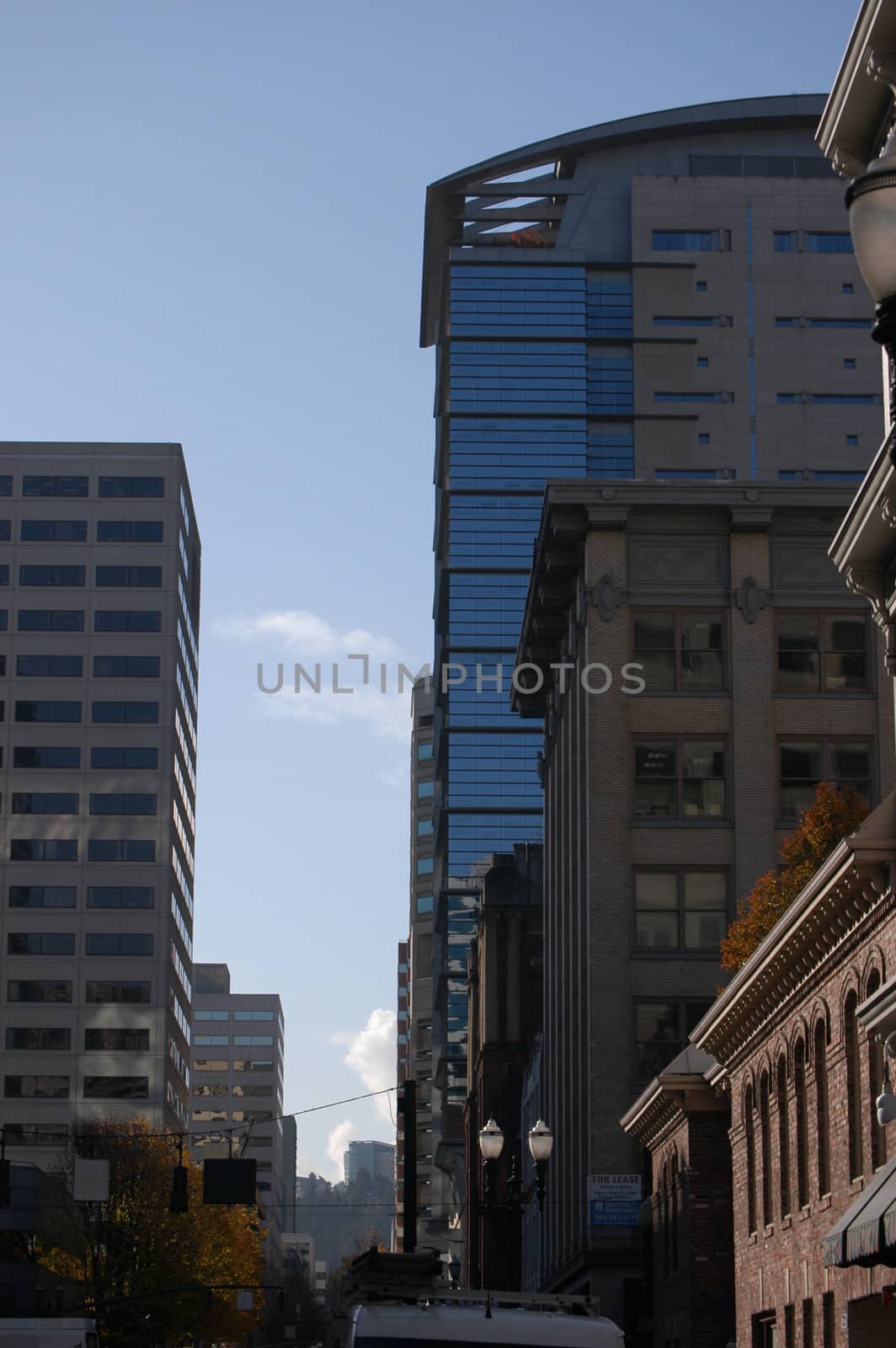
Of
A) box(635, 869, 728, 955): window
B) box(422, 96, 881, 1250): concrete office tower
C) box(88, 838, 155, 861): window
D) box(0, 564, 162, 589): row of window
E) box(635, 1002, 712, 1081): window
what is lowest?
box(635, 1002, 712, 1081): window

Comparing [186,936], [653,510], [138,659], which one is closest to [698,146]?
[138,659]

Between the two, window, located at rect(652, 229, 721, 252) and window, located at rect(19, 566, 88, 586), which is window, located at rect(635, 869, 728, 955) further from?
window, located at rect(19, 566, 88, 586)

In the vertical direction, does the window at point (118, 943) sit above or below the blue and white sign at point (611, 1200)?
above

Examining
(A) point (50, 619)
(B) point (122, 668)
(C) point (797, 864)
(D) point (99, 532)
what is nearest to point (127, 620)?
(B) point (122, 668)

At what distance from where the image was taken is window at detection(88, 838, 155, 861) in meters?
145

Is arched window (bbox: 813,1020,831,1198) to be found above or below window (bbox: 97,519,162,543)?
below

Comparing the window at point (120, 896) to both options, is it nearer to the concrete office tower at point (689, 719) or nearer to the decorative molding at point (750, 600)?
the concrete office tower at point (689, 719)

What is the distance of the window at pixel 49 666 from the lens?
14800 cm

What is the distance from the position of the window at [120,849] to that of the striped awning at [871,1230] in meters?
124

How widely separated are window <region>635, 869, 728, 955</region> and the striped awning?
117 feet

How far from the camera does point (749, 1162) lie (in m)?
35.1

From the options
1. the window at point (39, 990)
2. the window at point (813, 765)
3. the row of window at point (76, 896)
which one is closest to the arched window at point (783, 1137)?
the window at point (813, 765)

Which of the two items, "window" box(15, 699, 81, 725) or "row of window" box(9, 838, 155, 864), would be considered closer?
"row of window" box(9, 838, 155, 864)

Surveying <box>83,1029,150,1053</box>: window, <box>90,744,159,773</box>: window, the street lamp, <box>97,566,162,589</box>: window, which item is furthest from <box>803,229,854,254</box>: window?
the street lamp
